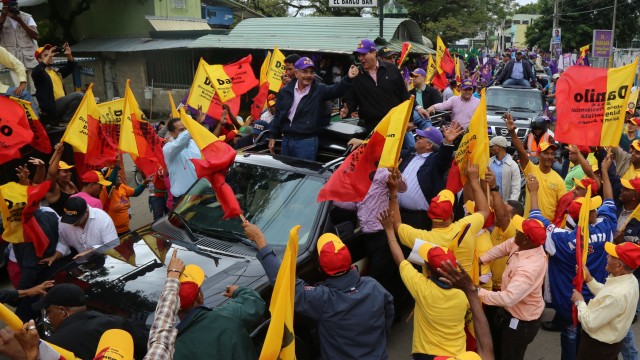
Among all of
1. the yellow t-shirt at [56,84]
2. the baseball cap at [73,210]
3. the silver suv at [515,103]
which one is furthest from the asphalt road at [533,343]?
the silver suv at [515,103]

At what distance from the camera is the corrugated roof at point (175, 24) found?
22688 millimetres

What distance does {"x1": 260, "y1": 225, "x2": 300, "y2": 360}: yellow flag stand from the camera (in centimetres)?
307

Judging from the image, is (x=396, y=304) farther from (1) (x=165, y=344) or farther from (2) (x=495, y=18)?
(2) (x=495, y=18)

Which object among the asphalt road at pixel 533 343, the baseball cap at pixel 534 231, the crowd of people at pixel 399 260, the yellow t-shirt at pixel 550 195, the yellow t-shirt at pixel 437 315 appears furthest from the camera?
the yellow t-shirt at pixel 550 195

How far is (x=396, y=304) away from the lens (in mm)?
5602

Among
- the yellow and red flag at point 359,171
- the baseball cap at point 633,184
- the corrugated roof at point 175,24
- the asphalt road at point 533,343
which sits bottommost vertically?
the asphalt road at point 533,343

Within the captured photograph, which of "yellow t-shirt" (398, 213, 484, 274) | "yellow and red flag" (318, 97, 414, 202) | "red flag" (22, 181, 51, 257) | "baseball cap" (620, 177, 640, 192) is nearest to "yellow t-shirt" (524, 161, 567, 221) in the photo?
"baseball cap" (620, 177, 640, 192)

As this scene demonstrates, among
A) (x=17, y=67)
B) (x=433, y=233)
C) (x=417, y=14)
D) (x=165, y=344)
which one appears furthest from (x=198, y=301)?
(x=417, y=14)

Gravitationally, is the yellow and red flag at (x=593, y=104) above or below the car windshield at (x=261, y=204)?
above

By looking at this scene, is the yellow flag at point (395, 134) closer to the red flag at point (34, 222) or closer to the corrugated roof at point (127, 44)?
the red flag at point (34, 222)

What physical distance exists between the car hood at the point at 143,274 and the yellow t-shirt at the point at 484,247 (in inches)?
75.9

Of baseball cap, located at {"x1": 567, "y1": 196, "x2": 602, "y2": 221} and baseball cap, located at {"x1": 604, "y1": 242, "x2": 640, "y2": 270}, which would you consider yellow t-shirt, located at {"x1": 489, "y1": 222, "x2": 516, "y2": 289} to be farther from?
baseball cap, located at {"x1": 604, "y1": 242, "x2": 640, "y2": 270}

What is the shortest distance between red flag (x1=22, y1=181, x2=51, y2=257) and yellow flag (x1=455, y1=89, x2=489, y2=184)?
3.72 metres

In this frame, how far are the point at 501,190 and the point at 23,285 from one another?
5073 mm
